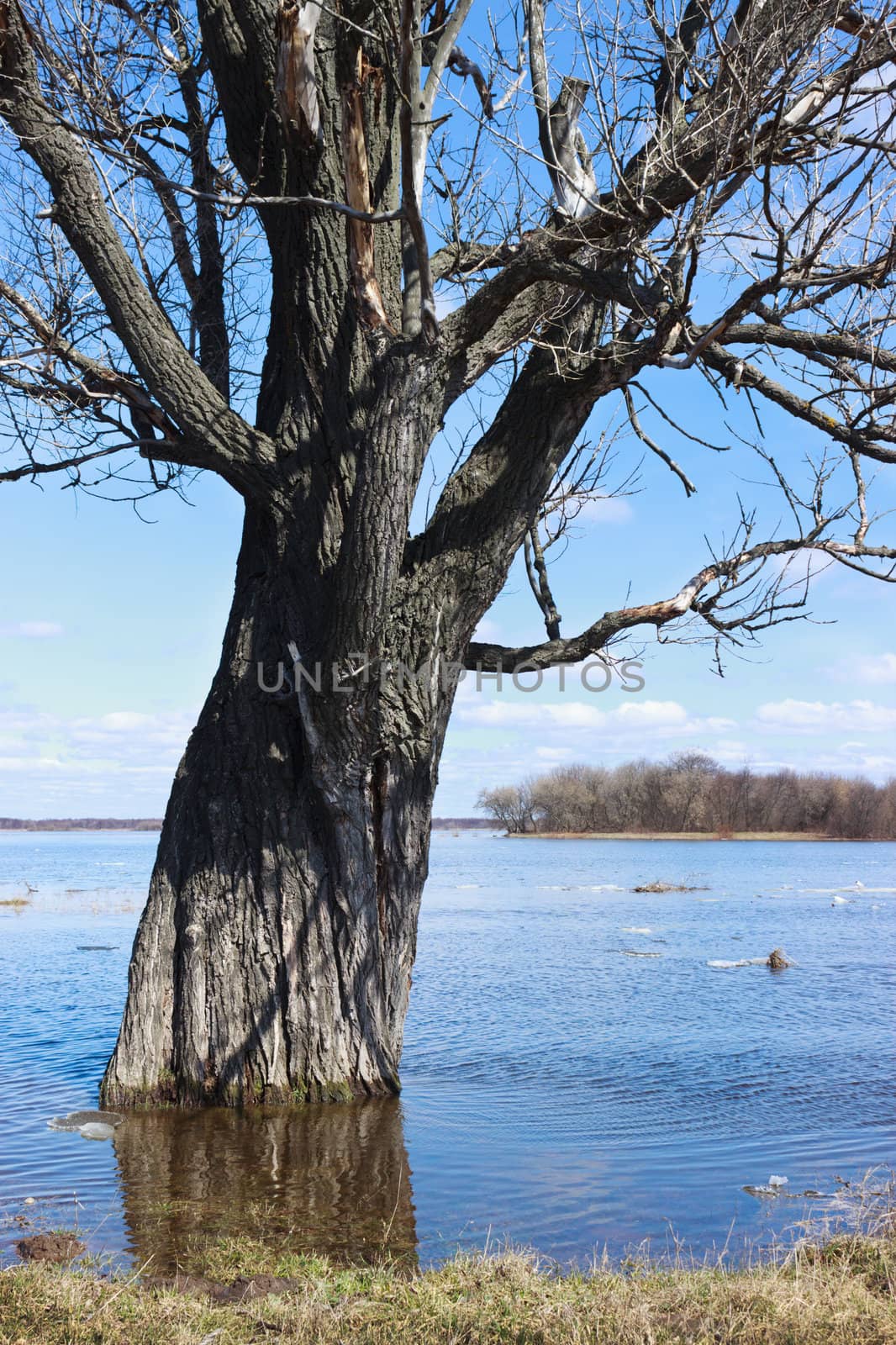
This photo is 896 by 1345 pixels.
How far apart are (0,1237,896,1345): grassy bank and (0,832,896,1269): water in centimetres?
78

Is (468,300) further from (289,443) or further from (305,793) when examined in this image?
(305,793)

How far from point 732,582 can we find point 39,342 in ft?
18.2

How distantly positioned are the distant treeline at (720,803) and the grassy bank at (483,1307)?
86.1 m

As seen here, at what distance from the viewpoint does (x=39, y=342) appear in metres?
7.16

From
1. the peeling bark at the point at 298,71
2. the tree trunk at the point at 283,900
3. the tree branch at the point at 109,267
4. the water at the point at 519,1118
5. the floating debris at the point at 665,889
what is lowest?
the floating debris at the point at 665,889

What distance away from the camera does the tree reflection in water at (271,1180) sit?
496cm

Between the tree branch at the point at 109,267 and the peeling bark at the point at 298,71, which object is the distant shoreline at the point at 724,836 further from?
the peeling bark at the point at 298,71

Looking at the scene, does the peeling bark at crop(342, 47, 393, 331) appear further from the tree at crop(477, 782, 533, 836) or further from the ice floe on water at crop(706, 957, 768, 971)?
the tree at crop(477, 782, 533, 836)

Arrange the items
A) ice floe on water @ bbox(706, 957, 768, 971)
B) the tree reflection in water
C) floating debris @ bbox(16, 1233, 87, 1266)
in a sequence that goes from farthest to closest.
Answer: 1. ice floe on water @ bbox(706, 957, 768, 971)
2. the tree reflection in water
3. floating debris @ bbox(16, 1233, 87, 1266)

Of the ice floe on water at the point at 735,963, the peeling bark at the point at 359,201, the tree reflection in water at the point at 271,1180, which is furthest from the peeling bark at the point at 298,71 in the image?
the ice floe on water at the point at 735,963

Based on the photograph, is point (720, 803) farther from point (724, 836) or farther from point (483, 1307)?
point (483, 1307)

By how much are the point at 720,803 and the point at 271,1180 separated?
288 feet

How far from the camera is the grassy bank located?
328 cm

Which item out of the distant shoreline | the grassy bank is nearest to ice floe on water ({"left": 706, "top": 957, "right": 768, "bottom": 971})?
the grassy bank
